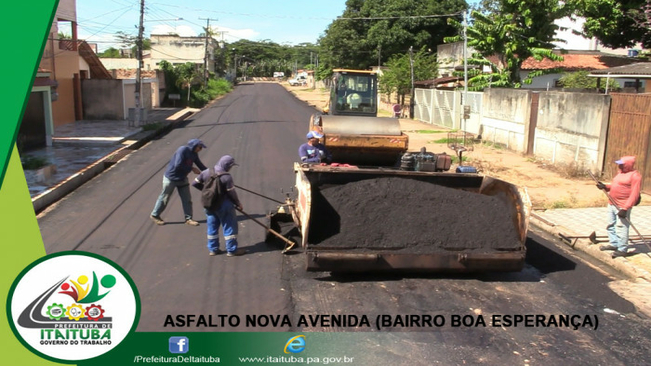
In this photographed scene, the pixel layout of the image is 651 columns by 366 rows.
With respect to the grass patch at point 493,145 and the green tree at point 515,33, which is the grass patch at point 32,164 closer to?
the grass patch at point 493,145

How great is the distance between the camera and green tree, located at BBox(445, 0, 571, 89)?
84.3ft

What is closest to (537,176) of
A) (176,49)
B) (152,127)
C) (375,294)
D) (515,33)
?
(375,294)

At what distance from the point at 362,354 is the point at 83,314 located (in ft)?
8.81

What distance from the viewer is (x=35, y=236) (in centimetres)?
887

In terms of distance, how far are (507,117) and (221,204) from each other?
599 inches

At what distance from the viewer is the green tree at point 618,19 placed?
27.8 m

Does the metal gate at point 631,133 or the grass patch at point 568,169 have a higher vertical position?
the metal gate at point 631,133

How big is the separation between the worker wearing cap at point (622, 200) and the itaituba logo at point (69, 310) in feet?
21.5

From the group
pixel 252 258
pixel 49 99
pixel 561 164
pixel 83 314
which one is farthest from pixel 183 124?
pixel 83 314

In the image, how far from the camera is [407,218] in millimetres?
7434

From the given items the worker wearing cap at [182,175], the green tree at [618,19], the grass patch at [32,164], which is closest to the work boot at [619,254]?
the worker wearing cap at [182,175]

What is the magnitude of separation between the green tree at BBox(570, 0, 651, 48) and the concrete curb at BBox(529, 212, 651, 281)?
810 inches

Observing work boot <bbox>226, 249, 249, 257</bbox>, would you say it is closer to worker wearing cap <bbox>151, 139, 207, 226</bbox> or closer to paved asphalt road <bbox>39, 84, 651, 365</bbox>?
paved asphalt road <bbox>39, 84, 651, 365</bbox>

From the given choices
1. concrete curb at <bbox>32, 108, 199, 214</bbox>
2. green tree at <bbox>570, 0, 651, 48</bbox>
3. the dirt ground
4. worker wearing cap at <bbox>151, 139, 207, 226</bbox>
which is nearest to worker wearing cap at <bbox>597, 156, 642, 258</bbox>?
the dirt ground
